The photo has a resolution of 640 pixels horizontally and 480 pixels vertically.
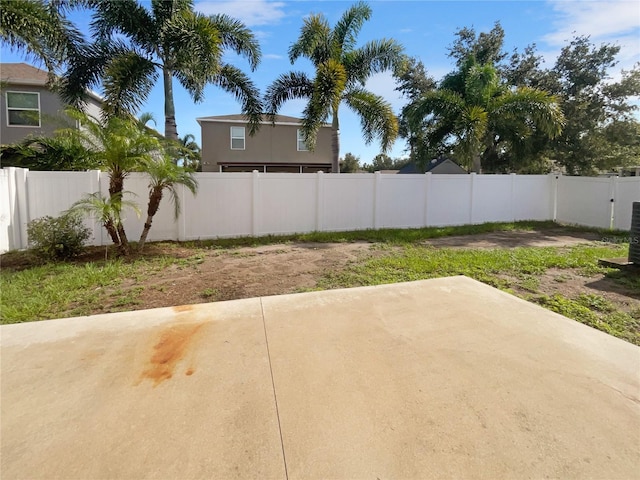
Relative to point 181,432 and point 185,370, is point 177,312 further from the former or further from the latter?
point 181,432

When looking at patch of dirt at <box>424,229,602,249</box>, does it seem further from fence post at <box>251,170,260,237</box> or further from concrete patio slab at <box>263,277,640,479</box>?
concrete patio slab at <box>263,277,640,479</box>

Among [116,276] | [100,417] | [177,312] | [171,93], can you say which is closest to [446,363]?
[100,417]

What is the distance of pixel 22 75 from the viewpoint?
1454 cm

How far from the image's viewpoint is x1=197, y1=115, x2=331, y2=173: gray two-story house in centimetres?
2030

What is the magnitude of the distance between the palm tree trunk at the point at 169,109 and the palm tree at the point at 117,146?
163 inches

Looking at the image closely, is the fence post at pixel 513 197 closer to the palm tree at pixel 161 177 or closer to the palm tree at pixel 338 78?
the palm tree at pixel 338 78

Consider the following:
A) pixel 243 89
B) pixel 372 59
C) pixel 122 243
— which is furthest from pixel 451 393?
pixel 372 59

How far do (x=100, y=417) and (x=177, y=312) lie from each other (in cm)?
191

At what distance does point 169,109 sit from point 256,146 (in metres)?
9.83

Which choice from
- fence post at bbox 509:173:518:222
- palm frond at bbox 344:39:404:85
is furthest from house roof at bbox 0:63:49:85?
fence post at bbox 509:173:518:222

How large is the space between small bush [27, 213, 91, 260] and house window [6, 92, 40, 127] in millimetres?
10919

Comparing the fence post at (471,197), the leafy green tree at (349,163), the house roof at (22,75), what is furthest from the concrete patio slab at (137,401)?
the leafy green tree at (349,163)

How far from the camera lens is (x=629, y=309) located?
4.52 m

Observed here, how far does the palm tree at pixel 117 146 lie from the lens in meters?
6.68
